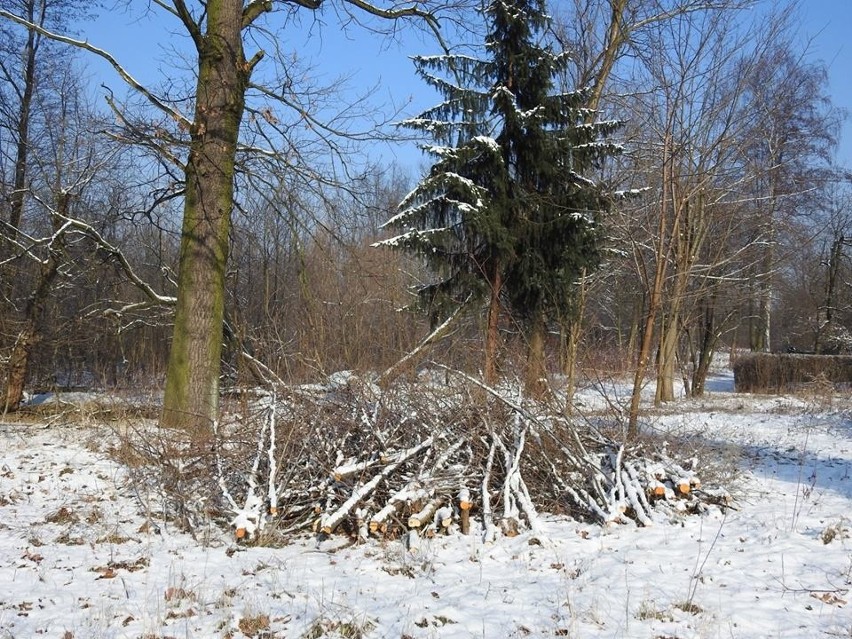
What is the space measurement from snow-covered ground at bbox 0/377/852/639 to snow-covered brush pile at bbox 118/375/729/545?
0.21 m

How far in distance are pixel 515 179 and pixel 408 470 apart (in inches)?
369

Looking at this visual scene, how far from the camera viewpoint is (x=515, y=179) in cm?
1407

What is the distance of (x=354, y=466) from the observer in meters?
5.71

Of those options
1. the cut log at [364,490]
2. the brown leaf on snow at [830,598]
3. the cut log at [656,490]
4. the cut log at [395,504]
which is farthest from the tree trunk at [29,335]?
the brown leaf on snow at [830,598]

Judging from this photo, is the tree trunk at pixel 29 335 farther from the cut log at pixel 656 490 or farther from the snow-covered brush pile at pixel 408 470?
→ the cut log at pixel 656 490

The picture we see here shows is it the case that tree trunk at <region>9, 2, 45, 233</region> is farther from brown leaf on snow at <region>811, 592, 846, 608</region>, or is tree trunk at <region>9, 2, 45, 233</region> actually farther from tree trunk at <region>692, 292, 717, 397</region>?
tree trunk at <region>692, 292, 717, 397</region>

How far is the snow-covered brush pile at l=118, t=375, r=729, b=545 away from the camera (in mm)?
5402

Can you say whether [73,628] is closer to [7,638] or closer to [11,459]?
[7,638]

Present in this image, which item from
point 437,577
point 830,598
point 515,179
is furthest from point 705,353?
point 437,577

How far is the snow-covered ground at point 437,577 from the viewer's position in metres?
3.62

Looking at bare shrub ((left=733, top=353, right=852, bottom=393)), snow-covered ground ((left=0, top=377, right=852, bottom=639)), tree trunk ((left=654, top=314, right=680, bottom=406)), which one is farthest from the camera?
bare shrub ((left=733, top=353, right=852, bottom=393))

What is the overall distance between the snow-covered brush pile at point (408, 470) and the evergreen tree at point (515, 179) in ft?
22.5

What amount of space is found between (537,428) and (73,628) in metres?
3.97

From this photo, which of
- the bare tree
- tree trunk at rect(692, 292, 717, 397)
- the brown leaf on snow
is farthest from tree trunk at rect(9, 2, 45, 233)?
tree trunk at rect(692, 292, 717, 397)
